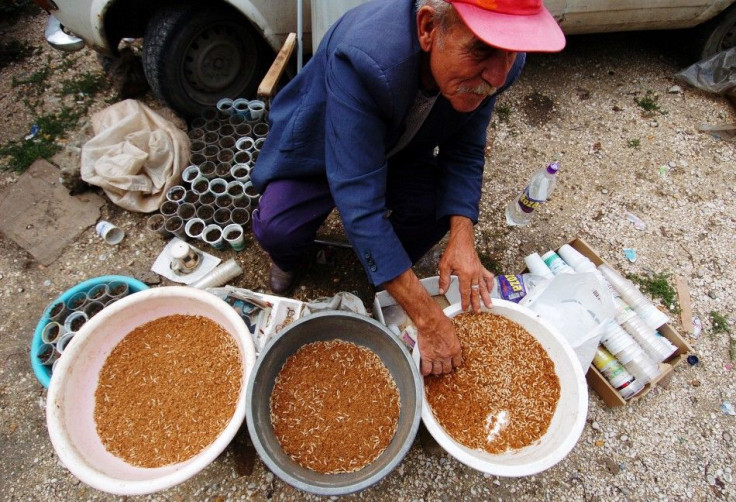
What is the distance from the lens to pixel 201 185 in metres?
2.78

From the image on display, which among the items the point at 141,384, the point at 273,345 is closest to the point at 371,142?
the point at 273,345

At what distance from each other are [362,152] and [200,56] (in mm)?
2067

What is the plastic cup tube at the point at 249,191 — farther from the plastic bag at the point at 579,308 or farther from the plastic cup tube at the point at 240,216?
the plastic bag at the point at 579,308

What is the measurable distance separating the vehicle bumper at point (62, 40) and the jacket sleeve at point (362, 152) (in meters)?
2.28

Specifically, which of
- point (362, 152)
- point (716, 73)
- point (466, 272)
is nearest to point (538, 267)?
point (466, 272)

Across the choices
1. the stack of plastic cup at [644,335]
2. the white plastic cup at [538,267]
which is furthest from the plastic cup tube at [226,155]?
the stack of plastic cup at [644,335]

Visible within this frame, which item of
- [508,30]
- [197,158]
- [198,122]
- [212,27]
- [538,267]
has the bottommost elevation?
[538,267]

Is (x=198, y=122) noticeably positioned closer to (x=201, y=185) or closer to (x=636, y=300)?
(x=201, y=185)

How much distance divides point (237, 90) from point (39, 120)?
1.48 meters

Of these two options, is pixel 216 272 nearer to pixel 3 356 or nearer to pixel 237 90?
pixel 3 356

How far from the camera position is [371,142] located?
1.44m

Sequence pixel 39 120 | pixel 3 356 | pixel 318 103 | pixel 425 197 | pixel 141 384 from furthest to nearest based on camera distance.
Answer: pixel 39 120 → pixel 3 356 → pixel 425 197 → pixel 141 384 → pixel 318 103

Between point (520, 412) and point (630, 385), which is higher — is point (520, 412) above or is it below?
above

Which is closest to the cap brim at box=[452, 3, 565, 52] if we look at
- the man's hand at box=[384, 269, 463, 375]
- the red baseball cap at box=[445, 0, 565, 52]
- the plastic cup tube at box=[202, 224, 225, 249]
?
the red baseball cap at box=[445, 0, 565, 52]
